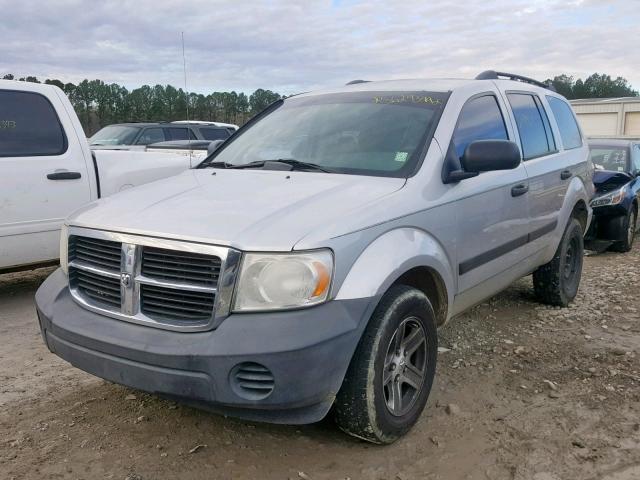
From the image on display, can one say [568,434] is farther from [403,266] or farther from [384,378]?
[403,266]

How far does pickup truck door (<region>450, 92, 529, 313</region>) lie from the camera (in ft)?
11.8

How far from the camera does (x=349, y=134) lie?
12.3 ft

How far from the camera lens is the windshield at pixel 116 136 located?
11693mm

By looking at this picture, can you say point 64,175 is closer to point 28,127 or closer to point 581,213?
point 28,127

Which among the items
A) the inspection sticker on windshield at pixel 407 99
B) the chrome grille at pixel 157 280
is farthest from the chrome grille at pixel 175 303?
the inspection sticker on windshield at pixel 407 99

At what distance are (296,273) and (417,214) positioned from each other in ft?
2.85

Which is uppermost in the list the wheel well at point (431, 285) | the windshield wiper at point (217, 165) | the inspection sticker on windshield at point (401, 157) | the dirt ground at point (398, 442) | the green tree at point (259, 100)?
the green tree at point (259, 100)

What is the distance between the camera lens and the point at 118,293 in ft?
9.41

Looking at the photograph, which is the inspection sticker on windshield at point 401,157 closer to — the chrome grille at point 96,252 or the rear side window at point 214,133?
the chrome grille at point 96,252

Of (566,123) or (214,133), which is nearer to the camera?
(566,123)

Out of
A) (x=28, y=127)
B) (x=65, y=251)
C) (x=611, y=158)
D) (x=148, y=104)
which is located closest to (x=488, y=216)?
(x=65, y=251)

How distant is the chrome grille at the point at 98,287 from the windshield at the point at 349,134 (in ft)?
4.08

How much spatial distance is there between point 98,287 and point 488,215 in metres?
2.29

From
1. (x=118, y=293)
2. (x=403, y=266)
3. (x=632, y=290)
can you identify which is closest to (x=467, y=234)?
(x=403, y=266)
